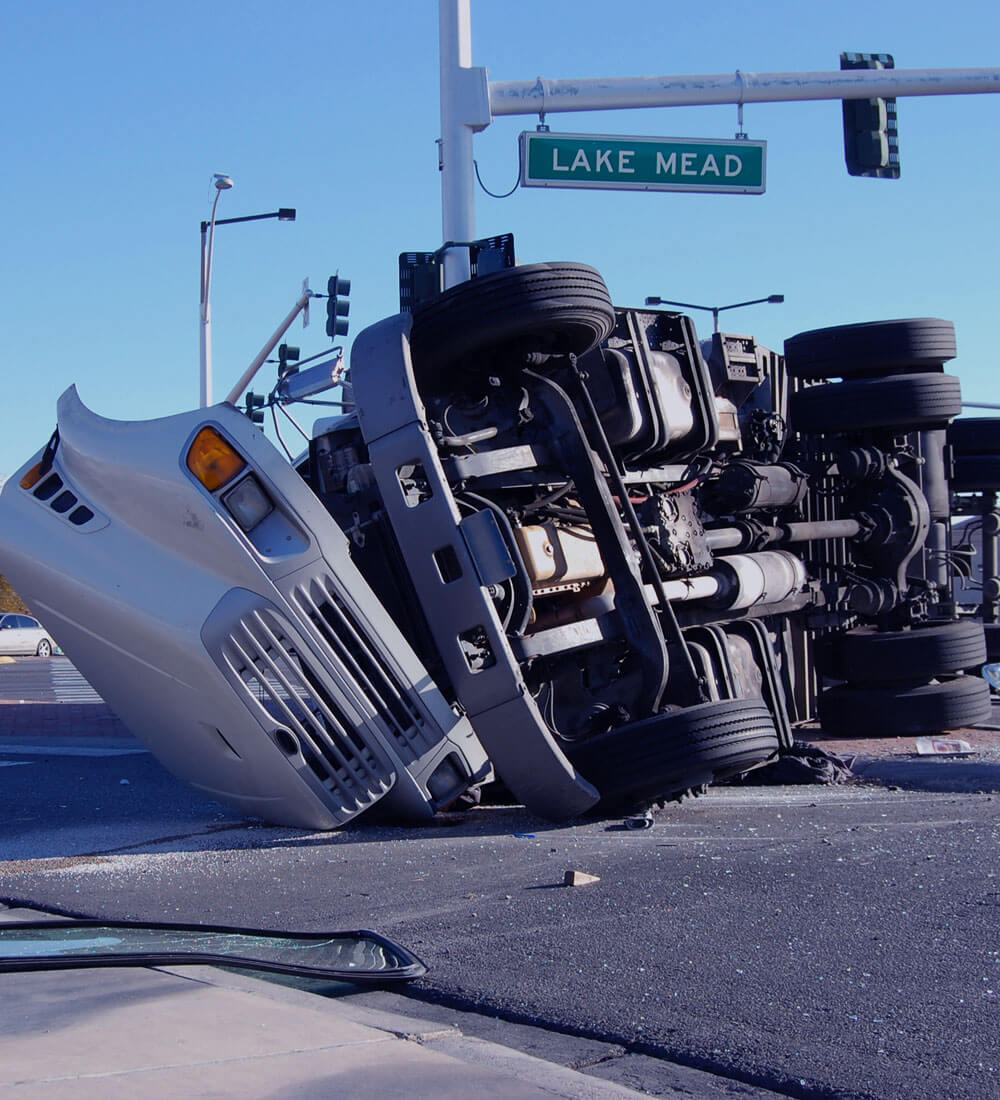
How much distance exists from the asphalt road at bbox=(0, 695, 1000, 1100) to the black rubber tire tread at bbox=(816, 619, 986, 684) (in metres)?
2.11

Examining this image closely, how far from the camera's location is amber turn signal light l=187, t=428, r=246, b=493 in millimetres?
5160

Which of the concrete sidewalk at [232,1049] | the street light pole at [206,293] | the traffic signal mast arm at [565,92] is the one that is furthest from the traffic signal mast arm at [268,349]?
the concrete sidewalk at [232,1049]

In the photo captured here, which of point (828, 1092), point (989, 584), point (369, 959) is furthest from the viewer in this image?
point (989, 584)

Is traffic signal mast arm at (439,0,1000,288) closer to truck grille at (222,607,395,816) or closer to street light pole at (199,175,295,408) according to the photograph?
truck grille at (222,607,395,816)

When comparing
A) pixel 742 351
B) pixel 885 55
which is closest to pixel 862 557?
pixel 742 351

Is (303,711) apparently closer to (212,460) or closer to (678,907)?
(212,460)

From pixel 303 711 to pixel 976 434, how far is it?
292 inches

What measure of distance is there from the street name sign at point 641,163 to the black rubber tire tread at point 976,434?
251 cm

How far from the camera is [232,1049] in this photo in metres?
2.81

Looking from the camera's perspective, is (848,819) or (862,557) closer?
(848,819)

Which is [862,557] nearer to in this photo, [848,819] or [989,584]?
[989,584]

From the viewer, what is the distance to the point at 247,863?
16.4 feet

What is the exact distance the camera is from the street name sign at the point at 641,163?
10031mm

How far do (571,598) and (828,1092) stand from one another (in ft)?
11.4
